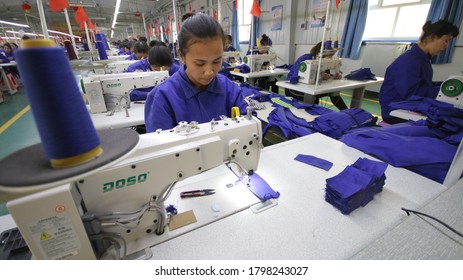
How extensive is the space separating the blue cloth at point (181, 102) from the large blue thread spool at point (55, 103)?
0.87m

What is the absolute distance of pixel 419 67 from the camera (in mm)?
2645

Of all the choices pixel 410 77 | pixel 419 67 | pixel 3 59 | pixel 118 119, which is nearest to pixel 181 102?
pixel 118 119

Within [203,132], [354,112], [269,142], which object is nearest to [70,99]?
[203,132]

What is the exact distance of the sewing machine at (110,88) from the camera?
2.27 m

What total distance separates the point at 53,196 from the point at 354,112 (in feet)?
8.13

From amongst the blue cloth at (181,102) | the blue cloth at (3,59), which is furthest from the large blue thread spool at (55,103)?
the blue cloth at (3,59)

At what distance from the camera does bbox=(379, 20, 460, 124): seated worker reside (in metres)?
2.57

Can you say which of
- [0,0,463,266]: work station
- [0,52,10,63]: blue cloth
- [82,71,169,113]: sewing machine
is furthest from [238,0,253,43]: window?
[0,0,463,266]: work station

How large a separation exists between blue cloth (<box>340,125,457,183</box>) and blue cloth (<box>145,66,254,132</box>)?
1.01 metres

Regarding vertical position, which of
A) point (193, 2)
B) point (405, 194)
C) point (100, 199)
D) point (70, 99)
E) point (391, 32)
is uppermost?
point (193, 2)

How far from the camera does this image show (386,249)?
734mm

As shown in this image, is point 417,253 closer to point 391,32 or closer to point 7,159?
point 7,159

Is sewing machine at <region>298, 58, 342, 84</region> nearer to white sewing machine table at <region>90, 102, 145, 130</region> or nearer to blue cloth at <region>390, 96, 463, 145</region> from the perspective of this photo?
blue cloth at <region>390, 96, 463, 145</region>

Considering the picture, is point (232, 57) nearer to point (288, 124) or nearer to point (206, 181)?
point (288, 124)
